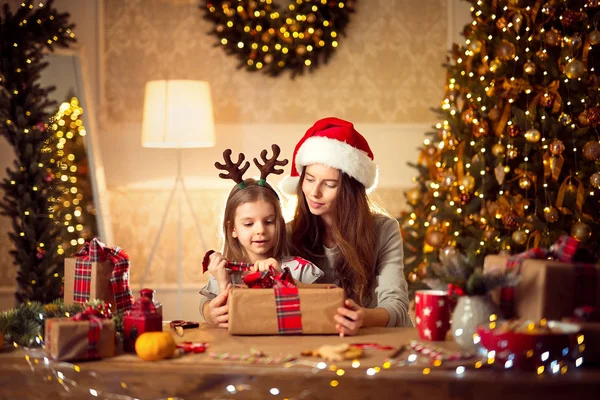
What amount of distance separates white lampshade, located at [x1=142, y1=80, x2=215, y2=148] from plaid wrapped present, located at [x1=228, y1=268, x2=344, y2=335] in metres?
3.01

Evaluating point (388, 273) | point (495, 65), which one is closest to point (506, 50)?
point (495, 65)

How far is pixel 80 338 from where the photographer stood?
166cm

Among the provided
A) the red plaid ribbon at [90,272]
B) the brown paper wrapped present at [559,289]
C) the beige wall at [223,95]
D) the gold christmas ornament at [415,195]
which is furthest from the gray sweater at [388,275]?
the beige wall at [223,95]

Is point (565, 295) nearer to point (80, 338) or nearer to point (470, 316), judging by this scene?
point (470, 316)

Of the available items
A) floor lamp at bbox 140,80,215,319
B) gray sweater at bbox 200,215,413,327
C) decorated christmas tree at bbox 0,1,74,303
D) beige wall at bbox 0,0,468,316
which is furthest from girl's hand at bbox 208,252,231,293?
beige wall at bbox 0,0,468,316

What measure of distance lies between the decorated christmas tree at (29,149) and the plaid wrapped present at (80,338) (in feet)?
8.76

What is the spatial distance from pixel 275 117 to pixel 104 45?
1.33 m

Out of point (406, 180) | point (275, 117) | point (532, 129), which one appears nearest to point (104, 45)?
point (275, 117)

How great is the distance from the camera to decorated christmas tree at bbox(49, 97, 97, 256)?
4.39 meters

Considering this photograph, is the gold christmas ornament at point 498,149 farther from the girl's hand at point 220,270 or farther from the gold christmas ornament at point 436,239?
the girl's hand at point 220,270

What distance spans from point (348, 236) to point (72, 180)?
2.56m

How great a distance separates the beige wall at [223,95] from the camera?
5469mm

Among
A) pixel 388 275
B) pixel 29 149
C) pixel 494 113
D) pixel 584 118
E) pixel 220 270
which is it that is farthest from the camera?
pixel 494 113

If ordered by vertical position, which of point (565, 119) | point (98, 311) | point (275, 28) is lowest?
point (98, 311)
